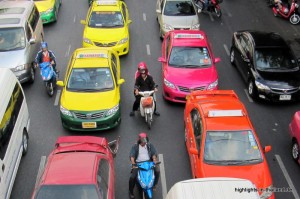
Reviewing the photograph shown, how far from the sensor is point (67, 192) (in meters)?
9.73

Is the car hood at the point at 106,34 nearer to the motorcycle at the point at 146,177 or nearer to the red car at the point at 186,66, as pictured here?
the red car at the point at 186,66

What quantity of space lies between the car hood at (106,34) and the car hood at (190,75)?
12.5 feet

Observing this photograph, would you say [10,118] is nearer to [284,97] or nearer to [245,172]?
[245,172]

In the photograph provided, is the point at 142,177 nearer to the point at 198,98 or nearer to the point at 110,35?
the point at 198,98

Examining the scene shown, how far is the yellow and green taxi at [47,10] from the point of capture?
2309 centimetres

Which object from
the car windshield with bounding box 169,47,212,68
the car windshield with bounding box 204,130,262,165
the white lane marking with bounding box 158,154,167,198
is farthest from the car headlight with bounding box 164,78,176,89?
the car windshield with bounding box 204,130,262,165

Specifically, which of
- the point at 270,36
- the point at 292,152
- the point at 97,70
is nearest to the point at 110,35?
the point at 97,70

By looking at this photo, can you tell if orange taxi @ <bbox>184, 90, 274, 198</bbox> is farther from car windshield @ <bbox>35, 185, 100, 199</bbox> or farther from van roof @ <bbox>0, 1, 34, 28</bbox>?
van roof @ <bbox>0, 1, 34, 28</bbox>

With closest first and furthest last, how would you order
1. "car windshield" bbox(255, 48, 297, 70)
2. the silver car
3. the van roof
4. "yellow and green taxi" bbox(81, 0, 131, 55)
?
"car windshield" bbox(255, 48, 297, 70) < the van roof < "yellow and green taxi" bbox(81, 0, 131, 55) < the silver car

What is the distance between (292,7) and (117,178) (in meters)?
14.4

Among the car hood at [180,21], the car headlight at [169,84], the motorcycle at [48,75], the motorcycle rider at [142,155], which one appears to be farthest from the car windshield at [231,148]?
the car hood at [180,21]

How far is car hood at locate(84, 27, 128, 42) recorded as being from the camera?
19.5 metres

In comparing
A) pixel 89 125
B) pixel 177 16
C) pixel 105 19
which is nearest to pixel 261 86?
pixel 89 125

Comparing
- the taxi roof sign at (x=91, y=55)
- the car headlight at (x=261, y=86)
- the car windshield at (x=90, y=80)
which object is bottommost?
the car headlight at (x=261, y=86)
